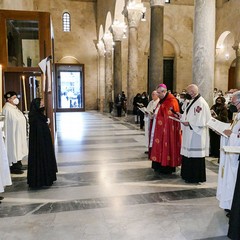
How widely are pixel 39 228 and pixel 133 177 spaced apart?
8.89ft

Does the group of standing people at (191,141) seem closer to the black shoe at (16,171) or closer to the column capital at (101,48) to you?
the black shoe at (16,171)

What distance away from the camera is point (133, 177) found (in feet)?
21.1

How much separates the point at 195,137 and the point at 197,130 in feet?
0.46

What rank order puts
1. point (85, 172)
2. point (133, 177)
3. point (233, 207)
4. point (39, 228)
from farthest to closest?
point (85, 172), point (133, 177), point (39, 228), point (233, 207)

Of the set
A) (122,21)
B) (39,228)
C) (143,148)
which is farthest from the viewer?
(122,21)

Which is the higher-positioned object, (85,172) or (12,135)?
(12,135)

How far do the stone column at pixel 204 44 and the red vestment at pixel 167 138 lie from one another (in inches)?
69.3

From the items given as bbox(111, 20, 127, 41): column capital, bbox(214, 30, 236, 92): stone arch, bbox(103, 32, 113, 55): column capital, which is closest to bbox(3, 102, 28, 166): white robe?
bbox(111, 20, 127, 41): column capital

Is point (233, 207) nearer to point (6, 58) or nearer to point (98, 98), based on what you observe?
point (6, 58)

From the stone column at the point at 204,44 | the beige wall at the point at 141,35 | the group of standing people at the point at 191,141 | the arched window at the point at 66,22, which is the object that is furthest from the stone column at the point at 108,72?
the group of standing people at the point at 191,141

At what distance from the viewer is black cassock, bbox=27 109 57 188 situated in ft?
18.5

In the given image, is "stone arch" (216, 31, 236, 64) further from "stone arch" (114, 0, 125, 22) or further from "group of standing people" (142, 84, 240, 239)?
"group of standing people" (142, 84, 240, 239)

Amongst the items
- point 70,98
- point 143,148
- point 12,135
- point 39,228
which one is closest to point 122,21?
point 70,98

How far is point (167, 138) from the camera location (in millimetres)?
6559
